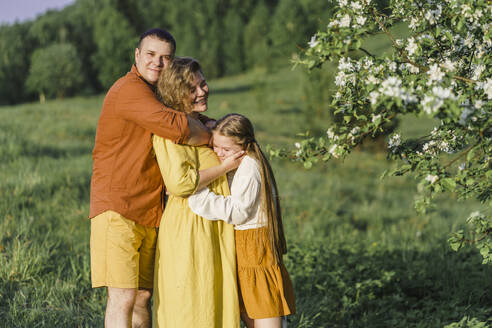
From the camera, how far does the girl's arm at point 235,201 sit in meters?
2.80

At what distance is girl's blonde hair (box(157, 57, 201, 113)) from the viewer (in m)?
2.91

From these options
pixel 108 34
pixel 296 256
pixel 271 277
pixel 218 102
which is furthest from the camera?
pixel 108 34

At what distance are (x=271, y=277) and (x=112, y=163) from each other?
4.45 ft

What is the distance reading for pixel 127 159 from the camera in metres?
2.95

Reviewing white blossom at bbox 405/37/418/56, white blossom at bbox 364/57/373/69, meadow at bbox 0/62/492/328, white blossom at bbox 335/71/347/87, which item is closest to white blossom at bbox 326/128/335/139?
white blossom at bbox 335/71/347/87

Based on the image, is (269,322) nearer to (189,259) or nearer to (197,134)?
(189,259)

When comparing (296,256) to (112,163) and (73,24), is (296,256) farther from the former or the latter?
(73,24)

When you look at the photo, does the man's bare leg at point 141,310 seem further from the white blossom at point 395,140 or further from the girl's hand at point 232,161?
the white blossom at point 395,140

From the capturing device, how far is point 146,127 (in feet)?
9.12

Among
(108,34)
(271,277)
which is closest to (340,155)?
(271,277)

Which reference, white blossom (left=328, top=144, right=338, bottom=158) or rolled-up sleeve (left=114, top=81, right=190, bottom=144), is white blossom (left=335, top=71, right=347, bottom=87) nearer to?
white blossom (left=328, top=144, right=338, bottom=158)

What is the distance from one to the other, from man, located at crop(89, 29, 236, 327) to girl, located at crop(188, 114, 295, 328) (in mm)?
250

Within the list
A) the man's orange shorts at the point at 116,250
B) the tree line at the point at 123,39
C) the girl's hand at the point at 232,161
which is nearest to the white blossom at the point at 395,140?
the girl's hand at the point at 232,161

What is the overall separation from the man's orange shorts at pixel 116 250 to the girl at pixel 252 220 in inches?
20.6
